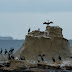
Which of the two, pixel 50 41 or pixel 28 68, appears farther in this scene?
pixel 50 41

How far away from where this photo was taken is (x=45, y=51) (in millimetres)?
57500

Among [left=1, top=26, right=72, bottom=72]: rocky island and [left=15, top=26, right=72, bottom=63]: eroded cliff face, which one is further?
[left=15, top=26, right=72, bottom=63]: eroded cliff face

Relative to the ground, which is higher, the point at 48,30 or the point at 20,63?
the point at 48,30

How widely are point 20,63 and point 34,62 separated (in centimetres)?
333

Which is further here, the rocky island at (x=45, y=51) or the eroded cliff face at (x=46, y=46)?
the eroded cliff face at (x=46, y=46)

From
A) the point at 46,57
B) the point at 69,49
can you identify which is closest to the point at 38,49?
the point at 46,57

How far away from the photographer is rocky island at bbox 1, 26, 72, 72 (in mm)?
54750

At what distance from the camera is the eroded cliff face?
5728 centimetres

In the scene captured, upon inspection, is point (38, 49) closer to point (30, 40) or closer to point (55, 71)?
point (30, 40)

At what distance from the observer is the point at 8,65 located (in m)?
53.8

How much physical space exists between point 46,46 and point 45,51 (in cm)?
97

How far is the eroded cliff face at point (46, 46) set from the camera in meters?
57.3

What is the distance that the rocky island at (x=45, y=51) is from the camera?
54750mm

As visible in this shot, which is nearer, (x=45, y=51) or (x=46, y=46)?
(x=45, y=51)
